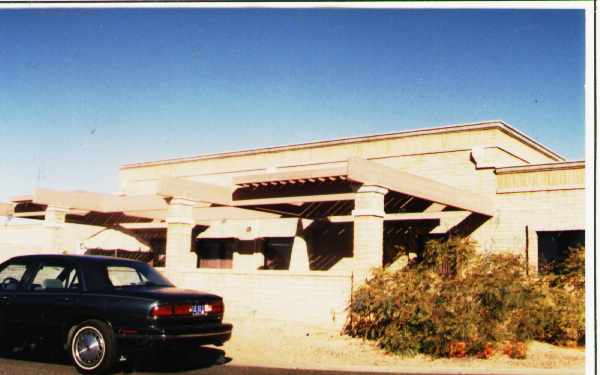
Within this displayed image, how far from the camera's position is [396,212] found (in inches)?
709

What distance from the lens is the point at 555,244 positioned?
16.1m

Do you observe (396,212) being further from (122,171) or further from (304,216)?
(122,171)

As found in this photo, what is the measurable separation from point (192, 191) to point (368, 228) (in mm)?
5409

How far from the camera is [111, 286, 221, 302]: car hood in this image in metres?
7.46

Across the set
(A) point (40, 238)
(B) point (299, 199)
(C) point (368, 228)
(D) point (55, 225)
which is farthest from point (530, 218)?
(A) point (40, 238)

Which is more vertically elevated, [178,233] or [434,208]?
[434,208]

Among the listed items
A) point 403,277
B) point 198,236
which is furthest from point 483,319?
point 198,236

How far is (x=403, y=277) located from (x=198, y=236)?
13.7 metres

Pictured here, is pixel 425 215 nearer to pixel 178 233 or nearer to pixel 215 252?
pixel 178 233

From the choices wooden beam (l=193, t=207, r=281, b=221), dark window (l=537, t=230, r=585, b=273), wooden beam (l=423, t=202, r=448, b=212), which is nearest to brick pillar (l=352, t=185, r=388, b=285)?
wooden beam (l=423, t=202, r=448, b=212)

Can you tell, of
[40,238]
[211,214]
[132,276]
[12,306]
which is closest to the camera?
[12,306]

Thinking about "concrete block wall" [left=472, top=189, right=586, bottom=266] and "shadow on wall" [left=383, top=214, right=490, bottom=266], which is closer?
"concrete block wall" [left=472, top=189, right=586, bottom=266]

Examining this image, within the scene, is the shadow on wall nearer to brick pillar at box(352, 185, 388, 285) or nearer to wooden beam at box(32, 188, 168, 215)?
brick pillar at box(352, 185, 388, 285)

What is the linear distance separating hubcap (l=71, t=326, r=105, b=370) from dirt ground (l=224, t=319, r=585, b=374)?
7.79ft
